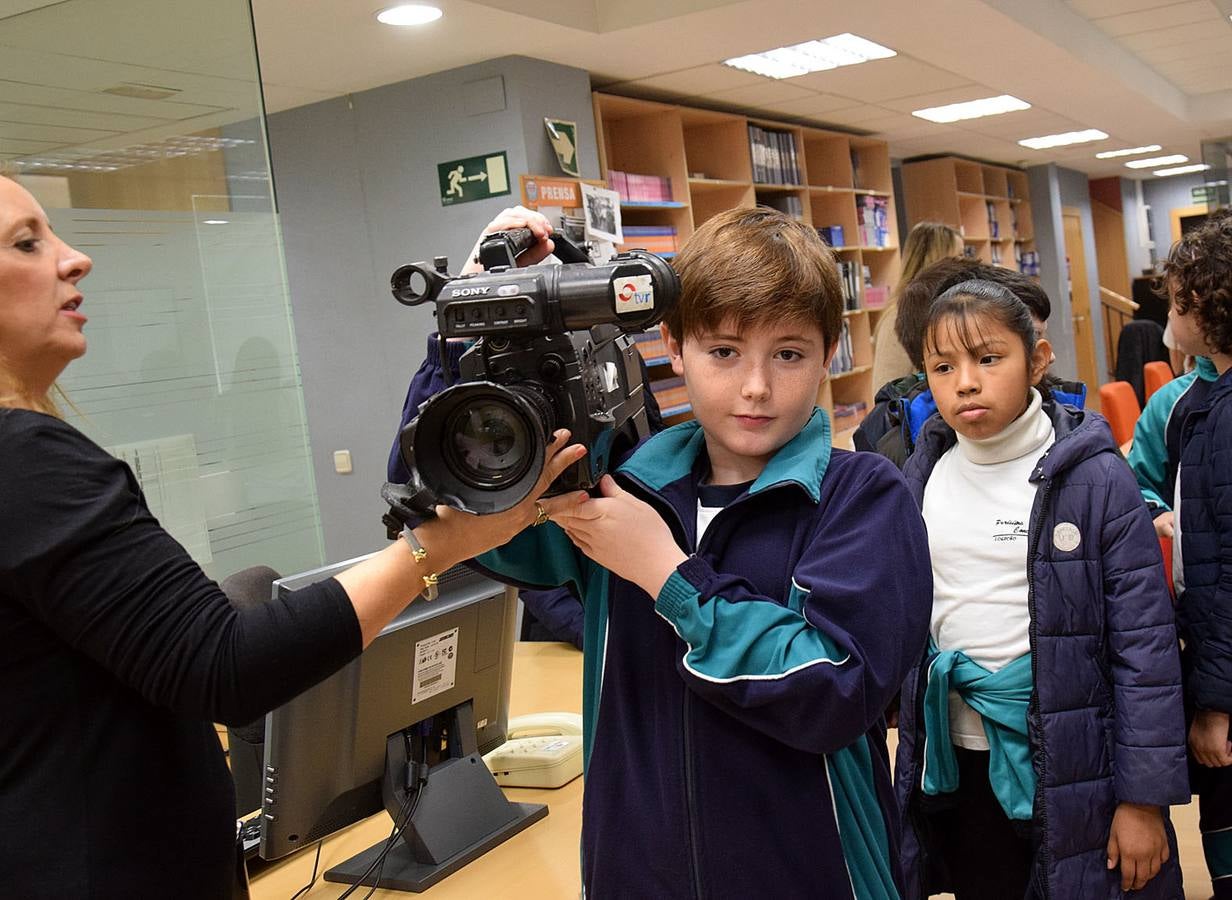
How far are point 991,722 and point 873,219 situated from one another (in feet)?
20.5

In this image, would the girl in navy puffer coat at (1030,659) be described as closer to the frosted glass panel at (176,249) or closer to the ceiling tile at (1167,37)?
the frosted glass panel at (176,249)

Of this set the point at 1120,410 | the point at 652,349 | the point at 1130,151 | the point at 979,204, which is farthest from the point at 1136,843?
the point at 1130,151

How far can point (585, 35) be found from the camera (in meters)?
4.03

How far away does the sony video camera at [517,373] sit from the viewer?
0.93 m

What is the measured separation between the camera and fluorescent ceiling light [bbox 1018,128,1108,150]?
884 centimetres

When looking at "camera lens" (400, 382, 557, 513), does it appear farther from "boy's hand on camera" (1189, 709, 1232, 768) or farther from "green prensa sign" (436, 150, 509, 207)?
"green prensa sign" (436, 150, 509, 207)

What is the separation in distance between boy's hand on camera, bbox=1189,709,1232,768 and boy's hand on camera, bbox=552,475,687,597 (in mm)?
1222

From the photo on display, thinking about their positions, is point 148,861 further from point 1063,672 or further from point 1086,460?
point 1086,460

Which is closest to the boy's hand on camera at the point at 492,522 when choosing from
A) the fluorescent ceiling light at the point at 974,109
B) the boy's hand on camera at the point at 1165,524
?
the boy's hand on camera at the point at 1165,524

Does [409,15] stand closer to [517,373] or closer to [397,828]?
[397,828]

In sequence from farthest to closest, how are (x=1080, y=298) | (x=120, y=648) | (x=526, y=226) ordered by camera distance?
1. (x=1080, y=298)
2. (x=526, y=226)
3. (x=120, y=648)

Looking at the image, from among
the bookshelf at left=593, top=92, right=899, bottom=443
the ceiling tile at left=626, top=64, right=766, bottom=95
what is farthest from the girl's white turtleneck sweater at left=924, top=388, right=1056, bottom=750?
the ceiling tile at left=626, top=64, right=766, bottom=95

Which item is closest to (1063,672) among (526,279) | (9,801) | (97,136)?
(526,279)

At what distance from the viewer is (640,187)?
5.02 metres
